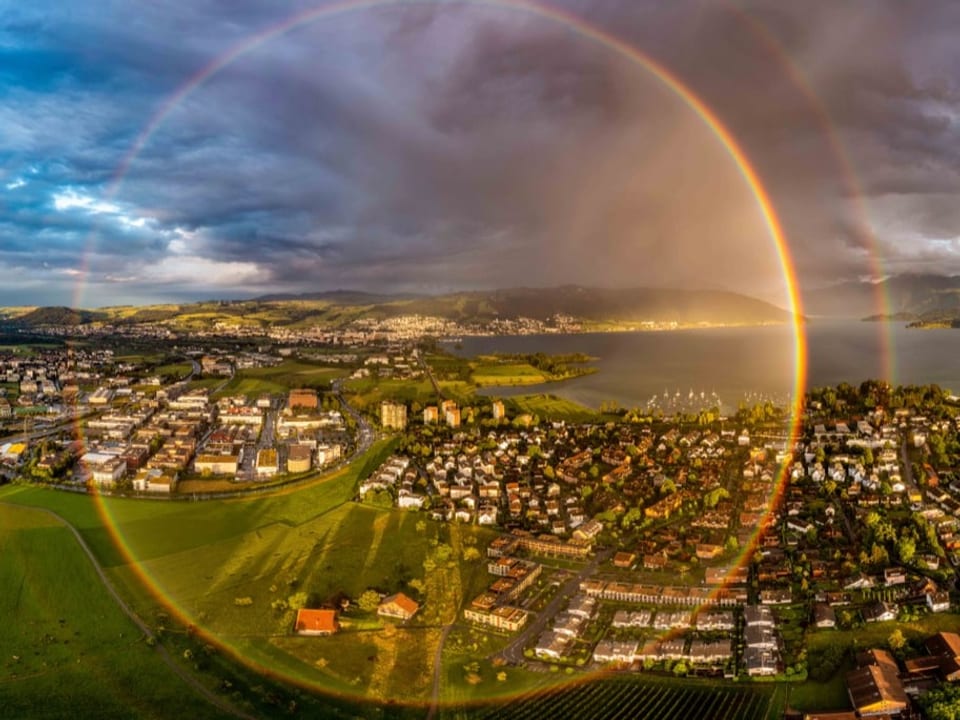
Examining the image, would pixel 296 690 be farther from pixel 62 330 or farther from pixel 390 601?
pixel 62 330

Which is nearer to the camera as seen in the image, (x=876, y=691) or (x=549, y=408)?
(x=876, y=691)

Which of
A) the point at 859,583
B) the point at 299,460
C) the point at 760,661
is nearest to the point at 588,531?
the point at 859,583

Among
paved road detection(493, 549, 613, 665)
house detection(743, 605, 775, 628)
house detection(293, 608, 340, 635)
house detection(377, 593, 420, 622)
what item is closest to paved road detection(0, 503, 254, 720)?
house detection(293, 608, 340, 635)

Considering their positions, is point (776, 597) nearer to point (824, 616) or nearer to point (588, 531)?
point (824, 616)

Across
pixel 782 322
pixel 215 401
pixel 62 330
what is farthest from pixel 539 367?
pixel 782 322

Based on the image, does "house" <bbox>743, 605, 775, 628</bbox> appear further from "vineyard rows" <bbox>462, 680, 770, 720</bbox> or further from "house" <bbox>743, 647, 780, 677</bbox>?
"vineyard rows" <bbox>462, 680, 770, 720</bbox>

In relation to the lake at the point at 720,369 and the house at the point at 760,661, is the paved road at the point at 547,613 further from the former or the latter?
the lake at the point at 720,369
